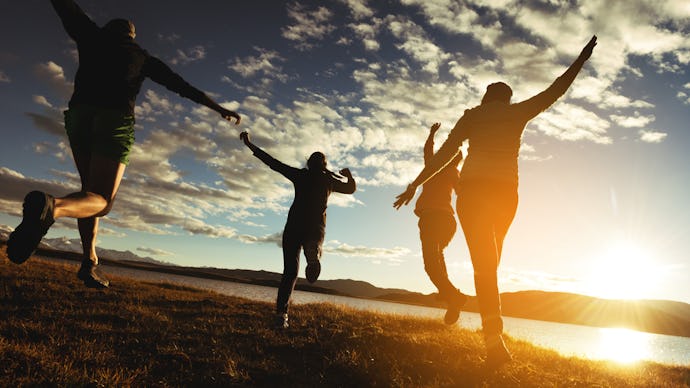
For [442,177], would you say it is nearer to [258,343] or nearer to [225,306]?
[258,343]

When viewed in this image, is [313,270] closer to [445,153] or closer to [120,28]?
[445,153]

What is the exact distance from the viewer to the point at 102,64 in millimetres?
3742

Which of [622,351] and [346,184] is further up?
[346,184]

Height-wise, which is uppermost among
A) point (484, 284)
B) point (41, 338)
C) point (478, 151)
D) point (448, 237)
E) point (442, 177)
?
point (442, 177)

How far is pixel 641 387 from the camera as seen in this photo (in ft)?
17.4

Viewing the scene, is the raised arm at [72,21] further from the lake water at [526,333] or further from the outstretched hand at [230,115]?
the lake water at [526,333]

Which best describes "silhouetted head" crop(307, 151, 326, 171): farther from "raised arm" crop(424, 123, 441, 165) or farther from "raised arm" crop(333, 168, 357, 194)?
"raised arm" crop(424, 123, 441, 165)

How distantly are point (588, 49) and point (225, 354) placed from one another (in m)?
5.28

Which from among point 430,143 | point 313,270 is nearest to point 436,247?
point 430,143

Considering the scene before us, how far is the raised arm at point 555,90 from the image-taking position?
395 centimetres

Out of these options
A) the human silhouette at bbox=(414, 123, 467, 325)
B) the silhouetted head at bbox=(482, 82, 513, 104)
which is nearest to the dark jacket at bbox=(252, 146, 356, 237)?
the human silhouette at bbox=(414, 123, 467, 325)

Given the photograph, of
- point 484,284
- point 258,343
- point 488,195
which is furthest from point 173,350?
point 488,195

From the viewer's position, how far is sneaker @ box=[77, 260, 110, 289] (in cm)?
400

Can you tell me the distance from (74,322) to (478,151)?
19.2 feet
